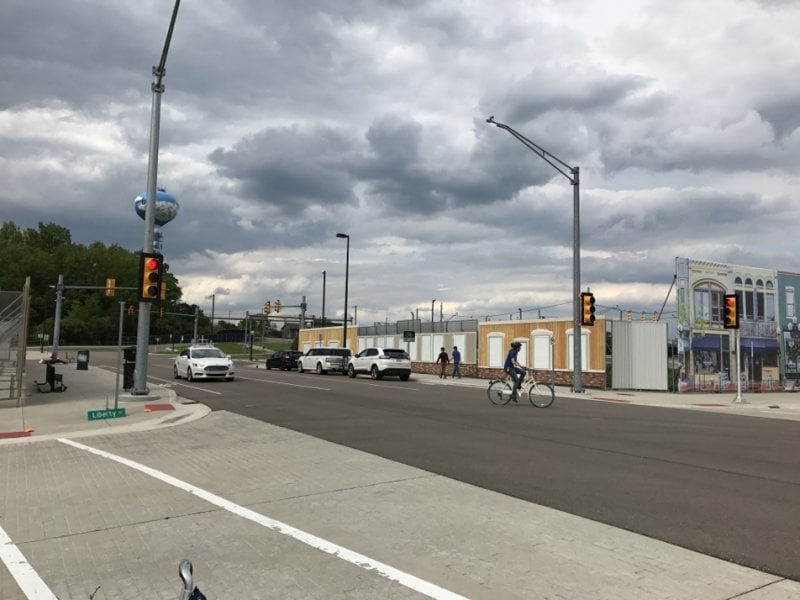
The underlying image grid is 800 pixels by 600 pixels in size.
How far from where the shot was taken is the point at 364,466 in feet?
28.2

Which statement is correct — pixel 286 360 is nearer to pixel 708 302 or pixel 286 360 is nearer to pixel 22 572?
pixel 708 302

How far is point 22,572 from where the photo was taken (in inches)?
185

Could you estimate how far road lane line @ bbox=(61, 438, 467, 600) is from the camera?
4.32 m

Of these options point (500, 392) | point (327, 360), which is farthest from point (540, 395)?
point (327, 360)

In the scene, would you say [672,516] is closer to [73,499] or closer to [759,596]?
[759,596]

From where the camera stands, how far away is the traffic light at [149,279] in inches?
635

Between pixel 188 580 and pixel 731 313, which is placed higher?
pixel 731 313

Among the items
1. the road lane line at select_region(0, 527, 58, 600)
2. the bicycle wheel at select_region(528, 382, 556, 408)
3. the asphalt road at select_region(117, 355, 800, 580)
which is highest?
the bicycle wheel at select_region(528, 382, 556, 408)

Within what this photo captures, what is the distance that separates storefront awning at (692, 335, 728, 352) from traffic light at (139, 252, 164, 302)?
2316cm

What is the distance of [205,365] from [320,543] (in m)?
22.3

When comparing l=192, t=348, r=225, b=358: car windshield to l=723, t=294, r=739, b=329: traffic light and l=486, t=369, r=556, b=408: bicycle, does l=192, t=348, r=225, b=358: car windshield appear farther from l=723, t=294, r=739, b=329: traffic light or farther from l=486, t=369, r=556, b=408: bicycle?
l=723, t=294, r=739, b=329: traffic light

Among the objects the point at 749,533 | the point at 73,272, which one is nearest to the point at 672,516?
the point at 749,533

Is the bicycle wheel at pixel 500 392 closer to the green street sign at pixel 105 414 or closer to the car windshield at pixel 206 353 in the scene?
the green street sign at pixel 105 414

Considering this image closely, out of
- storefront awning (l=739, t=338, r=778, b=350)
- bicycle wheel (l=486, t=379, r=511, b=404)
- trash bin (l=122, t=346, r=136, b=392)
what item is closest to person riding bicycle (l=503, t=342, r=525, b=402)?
bicycle wheel (l=486, t=379, r=511, b=404)
